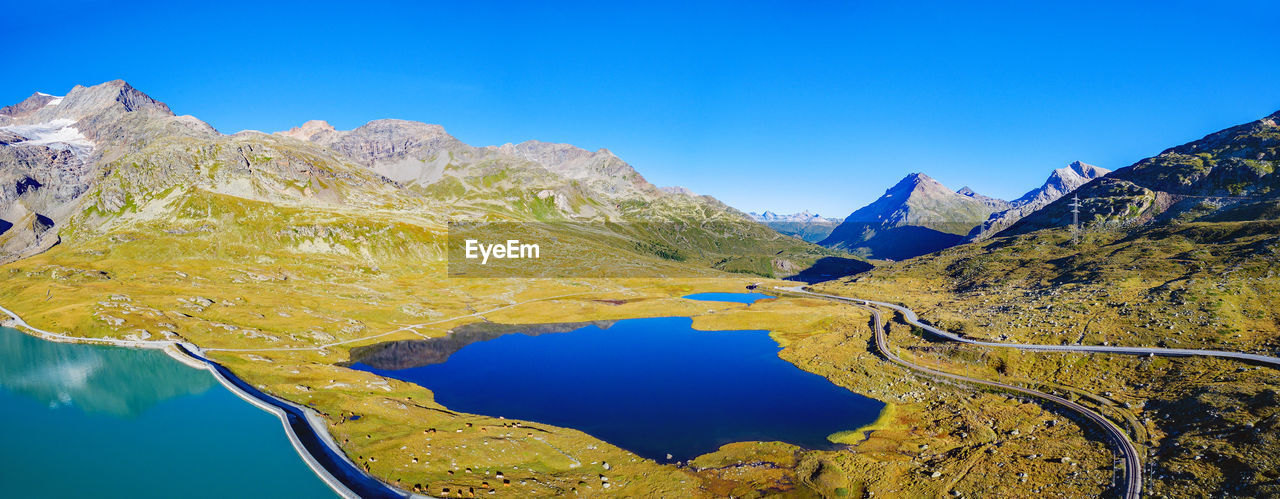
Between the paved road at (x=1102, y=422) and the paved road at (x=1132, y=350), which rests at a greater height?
the paved road at (x=1132, y=350)

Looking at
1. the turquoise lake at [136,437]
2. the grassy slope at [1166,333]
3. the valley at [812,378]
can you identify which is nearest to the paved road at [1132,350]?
the valley at [812,378]

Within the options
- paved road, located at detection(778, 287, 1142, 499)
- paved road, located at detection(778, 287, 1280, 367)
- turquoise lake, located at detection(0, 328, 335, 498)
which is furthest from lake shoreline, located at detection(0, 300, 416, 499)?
paved road, located at detection(778, 287, 1280, 367)

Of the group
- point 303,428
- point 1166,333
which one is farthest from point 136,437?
point 1166,333

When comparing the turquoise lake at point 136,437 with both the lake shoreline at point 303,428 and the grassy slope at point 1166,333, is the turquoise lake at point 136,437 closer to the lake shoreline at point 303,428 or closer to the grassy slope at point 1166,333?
the lake shoreline at point 303,428

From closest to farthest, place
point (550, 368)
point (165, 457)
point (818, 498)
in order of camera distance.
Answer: point (818, 498) → point (165, 457) → point (550, 368)

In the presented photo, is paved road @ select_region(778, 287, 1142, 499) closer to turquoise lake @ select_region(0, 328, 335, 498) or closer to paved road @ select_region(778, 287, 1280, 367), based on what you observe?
paved road @ select_region(778, 287, 1280, 367)

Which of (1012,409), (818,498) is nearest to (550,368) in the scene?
(818,498)

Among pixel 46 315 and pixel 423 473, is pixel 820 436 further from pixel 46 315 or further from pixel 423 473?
pixel 46 315

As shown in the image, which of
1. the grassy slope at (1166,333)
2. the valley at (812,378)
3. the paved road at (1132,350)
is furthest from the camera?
the paved road at (1132,350)
